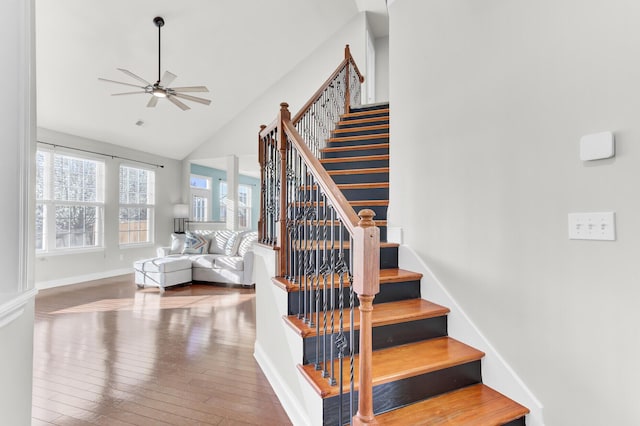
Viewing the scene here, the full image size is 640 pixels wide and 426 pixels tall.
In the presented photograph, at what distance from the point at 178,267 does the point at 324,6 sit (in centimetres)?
524

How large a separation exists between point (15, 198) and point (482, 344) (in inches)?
92.0

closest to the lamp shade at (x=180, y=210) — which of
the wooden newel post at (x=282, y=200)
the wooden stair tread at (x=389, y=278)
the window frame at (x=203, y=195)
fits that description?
the window frame at (x=203, y=195)

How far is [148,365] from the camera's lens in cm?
264

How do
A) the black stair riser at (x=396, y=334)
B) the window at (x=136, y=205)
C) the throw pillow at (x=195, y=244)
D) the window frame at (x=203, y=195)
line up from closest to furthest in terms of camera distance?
the black stair riser at (x=396, y=334) → the throw pillow at (x=195, y=244) → the window at (x=136, y=205) → the window frame at (x=203, y=195)

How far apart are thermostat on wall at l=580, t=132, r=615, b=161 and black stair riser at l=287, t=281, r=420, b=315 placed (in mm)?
1306

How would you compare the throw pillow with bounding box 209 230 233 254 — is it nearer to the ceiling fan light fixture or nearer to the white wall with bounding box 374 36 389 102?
the ceiling fan light fixture

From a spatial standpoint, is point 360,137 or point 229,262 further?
point 229,262

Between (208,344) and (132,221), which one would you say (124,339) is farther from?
(132,221)

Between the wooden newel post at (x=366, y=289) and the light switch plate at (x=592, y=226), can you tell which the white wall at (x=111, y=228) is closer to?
the wooden newel post at (x=366, y=289)

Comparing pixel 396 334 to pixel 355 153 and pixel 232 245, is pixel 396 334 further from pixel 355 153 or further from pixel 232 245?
pixel 232 245

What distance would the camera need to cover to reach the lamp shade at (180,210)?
805 centimetres

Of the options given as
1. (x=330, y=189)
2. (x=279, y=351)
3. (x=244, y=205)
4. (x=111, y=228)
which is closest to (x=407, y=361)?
(x=279, y=351)

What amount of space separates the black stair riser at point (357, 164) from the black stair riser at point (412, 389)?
84.2 inches

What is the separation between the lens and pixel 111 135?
642 centimetres
